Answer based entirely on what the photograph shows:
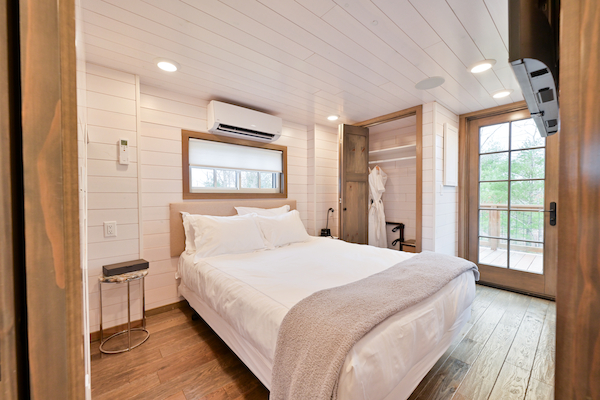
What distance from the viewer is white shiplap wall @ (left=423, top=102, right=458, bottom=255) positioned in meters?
2.99

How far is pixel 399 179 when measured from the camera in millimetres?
4168

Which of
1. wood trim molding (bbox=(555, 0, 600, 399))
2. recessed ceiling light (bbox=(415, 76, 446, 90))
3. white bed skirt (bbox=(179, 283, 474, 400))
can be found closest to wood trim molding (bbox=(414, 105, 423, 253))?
recessed ceiling light (bbox=(415, 76, 446, 90))

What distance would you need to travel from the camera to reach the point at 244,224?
2.64m

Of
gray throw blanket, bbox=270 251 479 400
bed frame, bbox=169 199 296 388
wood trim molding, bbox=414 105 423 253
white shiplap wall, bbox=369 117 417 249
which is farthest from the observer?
white shiplap wall, bbox=369 117 417 249

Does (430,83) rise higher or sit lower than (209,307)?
higher

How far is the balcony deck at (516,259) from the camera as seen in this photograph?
2.96 m

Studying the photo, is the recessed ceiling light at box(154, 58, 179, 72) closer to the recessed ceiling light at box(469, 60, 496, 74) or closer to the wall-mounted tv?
the wall-mounted tv

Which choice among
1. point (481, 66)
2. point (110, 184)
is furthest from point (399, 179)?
point (110, 184)

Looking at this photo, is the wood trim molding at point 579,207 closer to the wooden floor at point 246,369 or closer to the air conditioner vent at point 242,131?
the wooden floor at point 246,369

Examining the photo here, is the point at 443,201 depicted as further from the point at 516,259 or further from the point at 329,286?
the point at 329,286

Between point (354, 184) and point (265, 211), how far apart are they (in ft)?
4.67

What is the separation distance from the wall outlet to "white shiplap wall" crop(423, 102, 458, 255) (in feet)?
10.9

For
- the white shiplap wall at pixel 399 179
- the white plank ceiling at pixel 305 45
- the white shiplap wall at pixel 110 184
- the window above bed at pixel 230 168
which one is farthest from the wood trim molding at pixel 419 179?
the white shiplap wall at pixel 110 184

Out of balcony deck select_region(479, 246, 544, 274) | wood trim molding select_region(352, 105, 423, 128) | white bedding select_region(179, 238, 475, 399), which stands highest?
wood trim molding select_region(352, 105, 423, 128)
